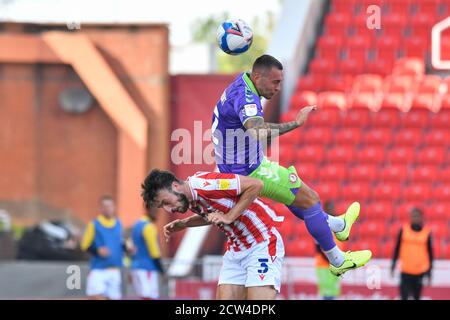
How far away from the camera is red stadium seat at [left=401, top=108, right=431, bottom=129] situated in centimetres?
2062

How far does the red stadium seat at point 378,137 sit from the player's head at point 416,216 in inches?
228

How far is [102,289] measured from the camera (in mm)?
14062

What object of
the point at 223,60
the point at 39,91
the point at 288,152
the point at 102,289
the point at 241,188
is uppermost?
the point at 223,60

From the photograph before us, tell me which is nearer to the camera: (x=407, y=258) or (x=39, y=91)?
(x=407, y=258)

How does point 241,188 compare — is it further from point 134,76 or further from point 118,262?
point 134,76

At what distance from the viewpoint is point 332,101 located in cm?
2091

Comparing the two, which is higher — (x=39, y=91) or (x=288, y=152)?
(x=39, y=91)

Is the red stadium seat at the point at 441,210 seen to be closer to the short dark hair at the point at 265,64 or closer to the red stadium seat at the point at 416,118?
the red stadium seat at the point at 416,118

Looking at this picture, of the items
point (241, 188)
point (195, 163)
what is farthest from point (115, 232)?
point (195, 163)

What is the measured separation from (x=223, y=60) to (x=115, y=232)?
4536 cm

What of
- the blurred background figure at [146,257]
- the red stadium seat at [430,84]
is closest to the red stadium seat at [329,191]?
the red stadium seat at [430,84]

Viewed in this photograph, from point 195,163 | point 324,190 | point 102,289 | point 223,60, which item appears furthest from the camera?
point 223,60

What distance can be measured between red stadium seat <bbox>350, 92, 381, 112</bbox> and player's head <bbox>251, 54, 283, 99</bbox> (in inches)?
494
